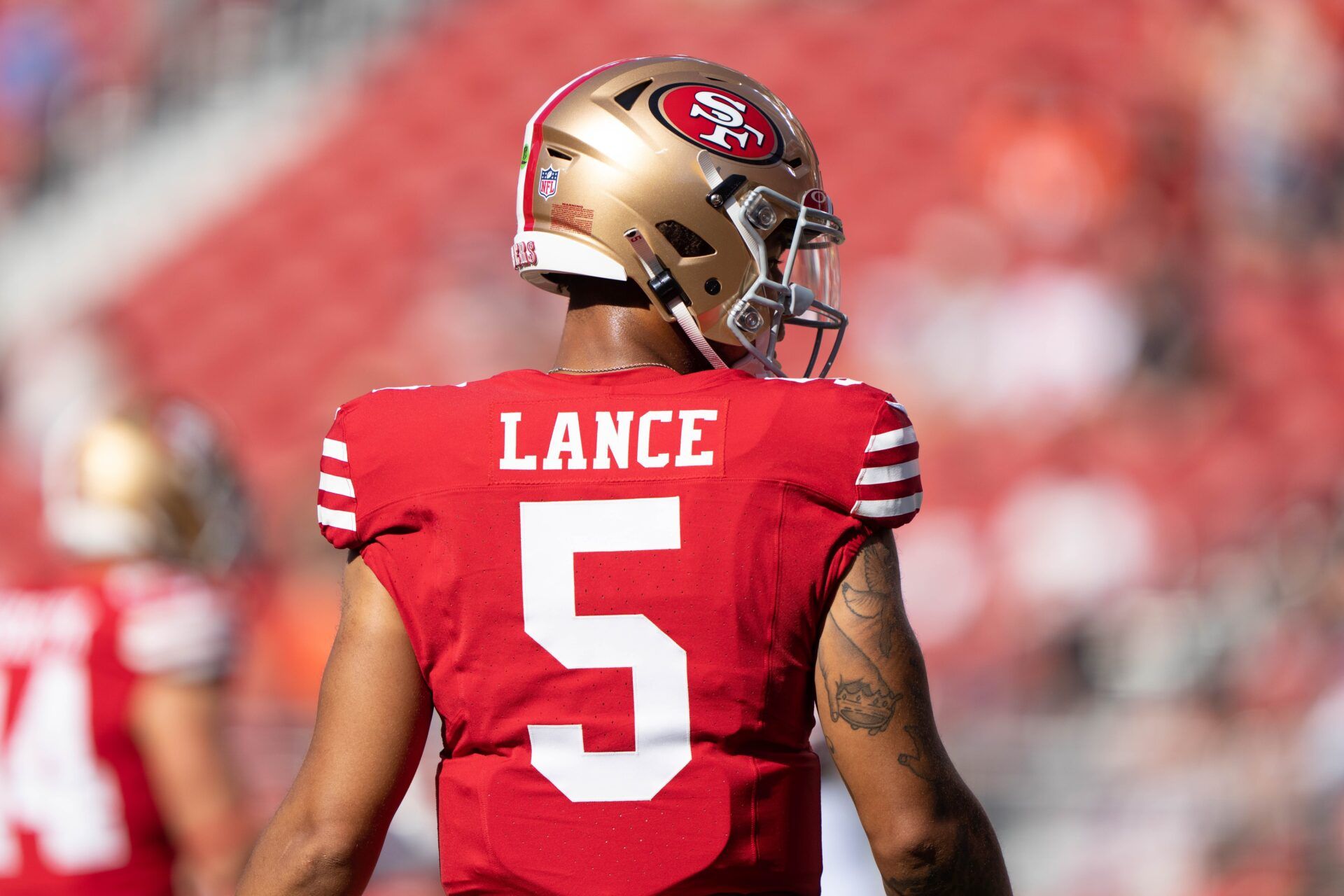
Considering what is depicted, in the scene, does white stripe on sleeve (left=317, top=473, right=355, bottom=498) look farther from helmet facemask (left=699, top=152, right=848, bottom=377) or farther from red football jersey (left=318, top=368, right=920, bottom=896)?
helmet facemask (left=699, top=152, right=848, bottom=377)

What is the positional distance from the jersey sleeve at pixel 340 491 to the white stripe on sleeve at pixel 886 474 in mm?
536

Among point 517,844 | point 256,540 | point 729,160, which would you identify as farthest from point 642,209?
point 256,540

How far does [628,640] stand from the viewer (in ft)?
5.11

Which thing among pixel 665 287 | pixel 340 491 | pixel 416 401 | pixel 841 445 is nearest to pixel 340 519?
pixel 340 491

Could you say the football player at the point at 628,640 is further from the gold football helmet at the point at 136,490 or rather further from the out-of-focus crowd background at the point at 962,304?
the out-of-focus crowd background at the point at 962,304

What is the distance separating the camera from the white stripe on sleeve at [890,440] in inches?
61.1

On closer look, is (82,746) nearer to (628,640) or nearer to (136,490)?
(136,490)

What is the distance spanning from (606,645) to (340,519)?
12.8 inches

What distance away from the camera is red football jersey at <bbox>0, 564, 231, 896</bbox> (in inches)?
105

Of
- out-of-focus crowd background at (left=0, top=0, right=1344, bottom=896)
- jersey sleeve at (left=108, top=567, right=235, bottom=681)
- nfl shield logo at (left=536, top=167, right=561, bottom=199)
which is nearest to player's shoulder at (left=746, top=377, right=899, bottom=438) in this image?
nfl shield logo at (left=536, top=167, right=561, bottom=199)

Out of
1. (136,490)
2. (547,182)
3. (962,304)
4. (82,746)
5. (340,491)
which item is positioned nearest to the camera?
(340,491)

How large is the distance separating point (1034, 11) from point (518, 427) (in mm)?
8374

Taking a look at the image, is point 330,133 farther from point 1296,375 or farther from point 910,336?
point 1296,375

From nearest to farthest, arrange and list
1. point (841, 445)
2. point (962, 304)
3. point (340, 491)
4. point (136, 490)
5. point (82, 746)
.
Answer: point (841, 445) → point (340, 491) → point (82, 746) → point (136, 490) → point (962, 304)
